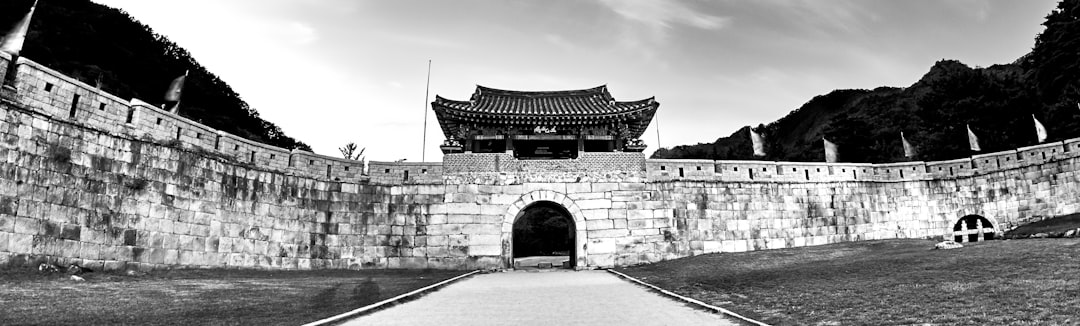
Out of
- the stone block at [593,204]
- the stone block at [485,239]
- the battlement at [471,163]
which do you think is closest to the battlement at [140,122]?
the battlement at [471,163]

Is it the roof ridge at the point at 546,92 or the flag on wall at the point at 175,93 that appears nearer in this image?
the flag on wall at the point at 175,93

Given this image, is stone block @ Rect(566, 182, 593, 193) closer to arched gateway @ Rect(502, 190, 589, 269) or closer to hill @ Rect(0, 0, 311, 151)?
arched gateway @ Rect(502, 190, 589, 269)

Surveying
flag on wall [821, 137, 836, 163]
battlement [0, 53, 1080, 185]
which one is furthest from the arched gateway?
flag on wall [821, 137, 836, 163]

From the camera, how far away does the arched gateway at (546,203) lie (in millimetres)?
20703

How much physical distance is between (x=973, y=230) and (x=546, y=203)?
17140 mm

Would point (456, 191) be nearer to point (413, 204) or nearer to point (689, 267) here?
point (413, 204)

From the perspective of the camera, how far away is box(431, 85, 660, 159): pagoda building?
21.8 meters

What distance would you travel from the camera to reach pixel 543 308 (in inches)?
378

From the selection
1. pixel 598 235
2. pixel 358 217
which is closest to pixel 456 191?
pixel 358 217

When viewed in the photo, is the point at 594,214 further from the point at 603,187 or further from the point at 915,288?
the point at 915,288

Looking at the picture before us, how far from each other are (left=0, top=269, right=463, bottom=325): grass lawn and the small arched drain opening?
848 inches

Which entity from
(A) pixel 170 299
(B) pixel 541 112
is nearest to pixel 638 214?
(B) pixel 541 112

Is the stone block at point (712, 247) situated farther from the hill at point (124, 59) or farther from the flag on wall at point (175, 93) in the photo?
the hill at point (124, 59)

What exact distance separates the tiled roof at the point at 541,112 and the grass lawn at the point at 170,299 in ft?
30.2
